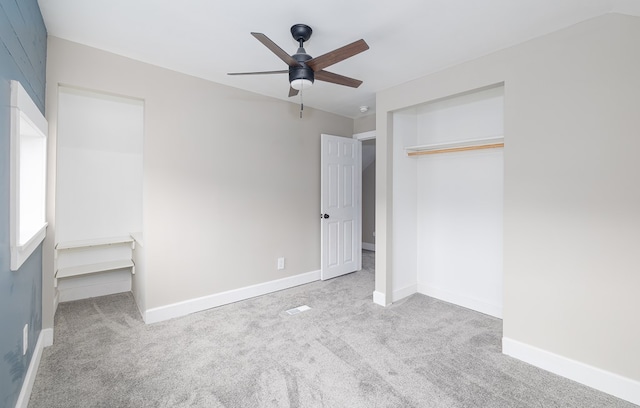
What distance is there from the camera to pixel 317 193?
418 centimetres

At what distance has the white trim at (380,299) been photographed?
127 inches

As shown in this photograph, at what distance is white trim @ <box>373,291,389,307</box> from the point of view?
3223 mm

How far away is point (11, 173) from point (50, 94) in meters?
1.30

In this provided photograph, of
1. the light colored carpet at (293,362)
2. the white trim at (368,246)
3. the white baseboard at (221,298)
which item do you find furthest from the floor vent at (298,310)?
the white trim at (368,246)

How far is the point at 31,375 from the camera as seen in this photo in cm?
185

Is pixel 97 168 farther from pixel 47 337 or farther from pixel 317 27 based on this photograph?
pixel 317 27

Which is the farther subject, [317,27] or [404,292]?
[404,292]

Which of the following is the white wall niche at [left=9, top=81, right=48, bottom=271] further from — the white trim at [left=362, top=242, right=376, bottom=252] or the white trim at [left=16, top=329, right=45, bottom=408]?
the white trim at [left=362, top=242, right=376, bottom=252]

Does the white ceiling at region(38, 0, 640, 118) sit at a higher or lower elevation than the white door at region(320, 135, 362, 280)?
higher

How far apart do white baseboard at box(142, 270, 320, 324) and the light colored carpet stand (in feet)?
0.31

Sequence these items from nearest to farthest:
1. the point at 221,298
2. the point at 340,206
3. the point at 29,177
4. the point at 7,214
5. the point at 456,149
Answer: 1. the point at 7,214
2. the point at 29,177
3. the point at 456,149
4. the point at 221,298
5. the point at 340,206

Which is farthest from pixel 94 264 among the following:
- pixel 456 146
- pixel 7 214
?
pixel 456 146

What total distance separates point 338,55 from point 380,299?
2587 mm

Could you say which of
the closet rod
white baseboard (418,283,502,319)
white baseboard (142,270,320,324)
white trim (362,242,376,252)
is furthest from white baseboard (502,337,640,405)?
white trim (362,242,376,252)
